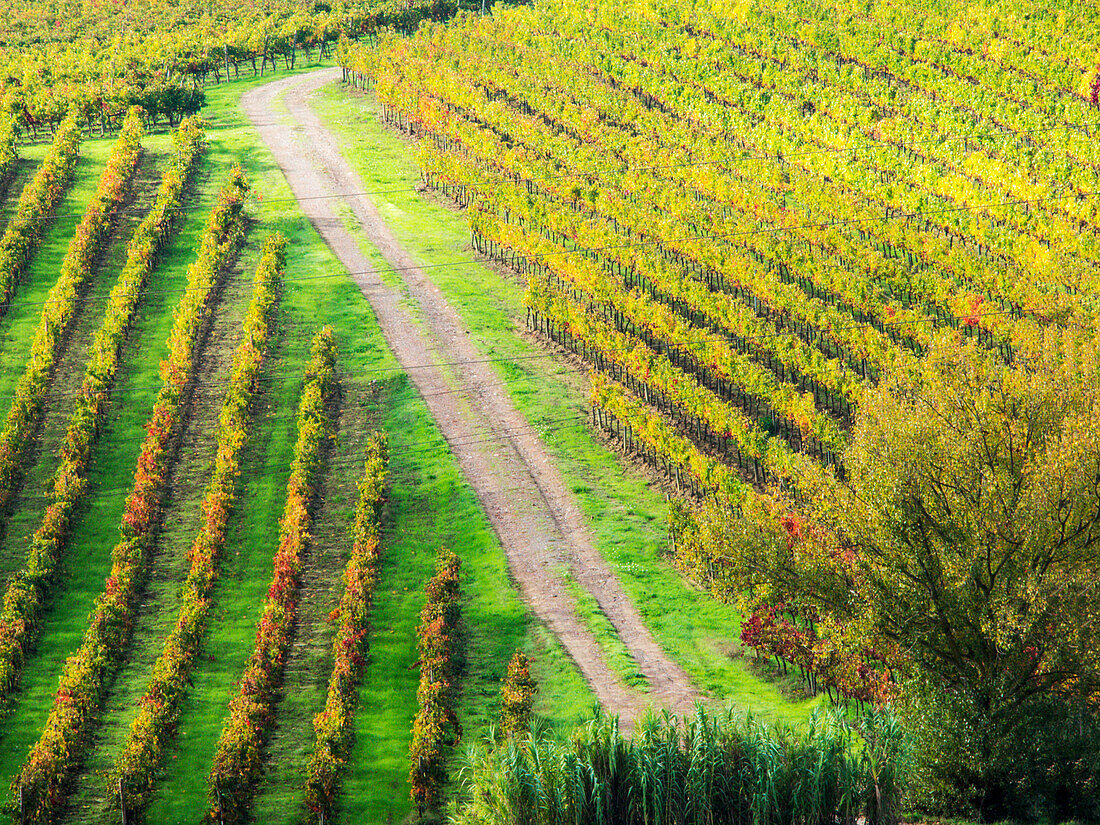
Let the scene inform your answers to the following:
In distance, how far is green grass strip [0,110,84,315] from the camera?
6488 cm

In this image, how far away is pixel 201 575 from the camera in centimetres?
4362

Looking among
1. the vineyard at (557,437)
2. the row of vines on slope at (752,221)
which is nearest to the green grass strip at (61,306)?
the vineyard at (557,437)

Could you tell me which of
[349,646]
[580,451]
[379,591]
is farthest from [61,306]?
[349,646]

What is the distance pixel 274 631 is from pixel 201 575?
5.04 metres

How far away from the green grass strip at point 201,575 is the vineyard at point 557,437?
0.77 feet

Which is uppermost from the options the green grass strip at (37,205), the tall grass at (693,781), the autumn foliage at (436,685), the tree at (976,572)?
the green grass strip at (37,205)

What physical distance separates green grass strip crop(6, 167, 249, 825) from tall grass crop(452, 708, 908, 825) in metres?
13.4

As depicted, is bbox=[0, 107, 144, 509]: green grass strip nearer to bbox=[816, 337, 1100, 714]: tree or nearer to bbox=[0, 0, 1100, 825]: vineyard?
bbox=[0, 0, 1100, 825]: vineyard

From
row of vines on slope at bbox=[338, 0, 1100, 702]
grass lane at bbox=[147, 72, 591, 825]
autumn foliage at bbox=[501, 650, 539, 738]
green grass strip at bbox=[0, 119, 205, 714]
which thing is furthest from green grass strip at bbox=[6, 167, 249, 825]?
row of vines on slope at bbox=[338, 0, 1100, 702]

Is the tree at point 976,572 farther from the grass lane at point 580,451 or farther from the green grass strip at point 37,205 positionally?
the green grass strip at point 37,205

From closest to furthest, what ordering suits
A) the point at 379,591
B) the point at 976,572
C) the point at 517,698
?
the point at 976,572
the point at 517,698
the point at 379,591

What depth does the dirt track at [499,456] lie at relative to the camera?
134 ft

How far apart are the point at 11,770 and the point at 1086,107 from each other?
281 ft

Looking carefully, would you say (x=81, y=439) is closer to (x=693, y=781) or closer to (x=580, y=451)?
(x=580, y=451)
